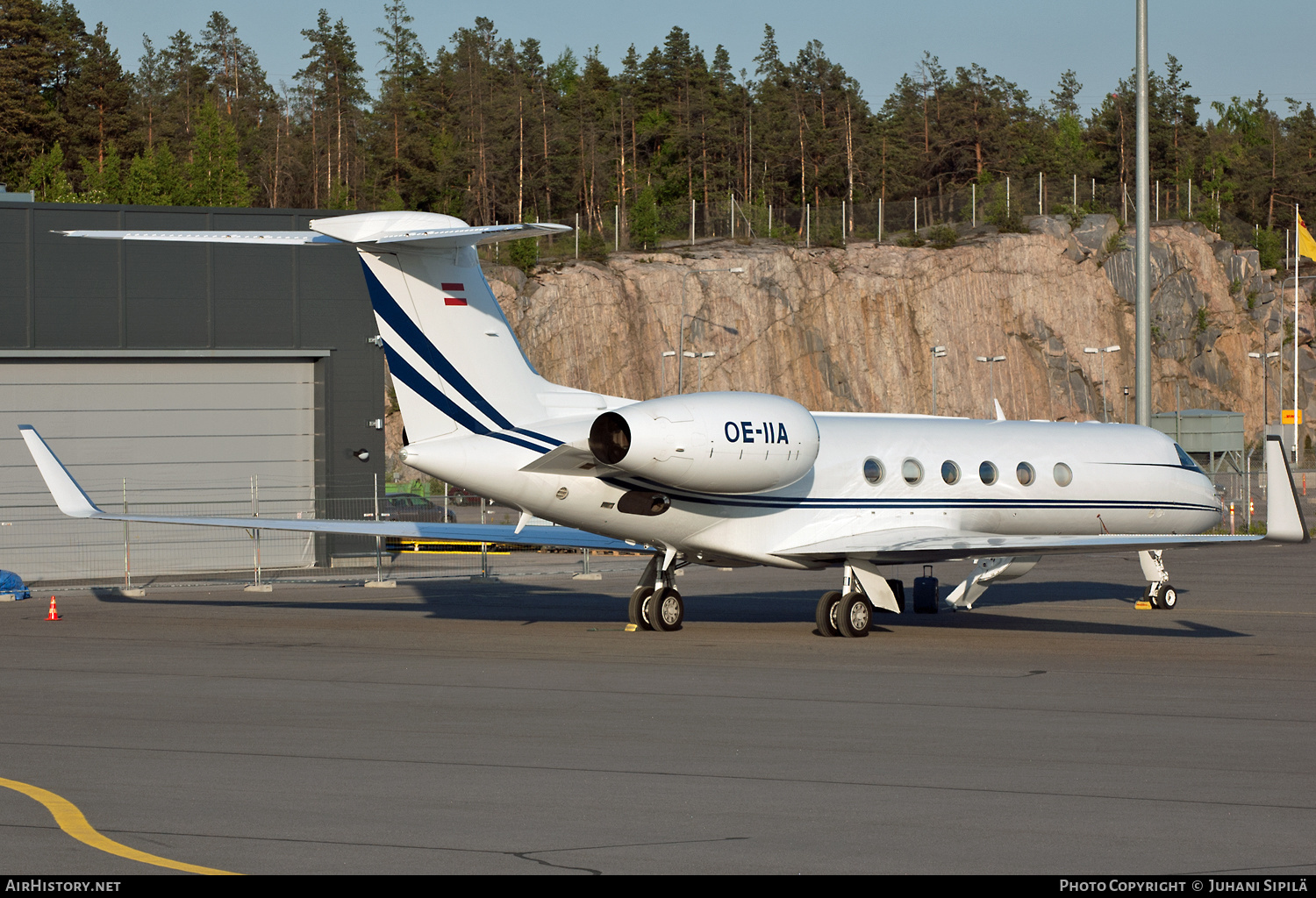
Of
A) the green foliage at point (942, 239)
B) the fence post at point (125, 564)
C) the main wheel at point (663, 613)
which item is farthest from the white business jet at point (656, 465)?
the green foliage at point (942, 239)

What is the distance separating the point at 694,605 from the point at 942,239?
74313 millimetres

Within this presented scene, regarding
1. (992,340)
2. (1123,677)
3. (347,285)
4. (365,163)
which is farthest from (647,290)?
(1123,677)

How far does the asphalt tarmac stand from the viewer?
300 inches

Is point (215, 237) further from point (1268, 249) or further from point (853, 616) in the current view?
point (1268, 249)

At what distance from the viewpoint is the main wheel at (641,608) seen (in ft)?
65.0

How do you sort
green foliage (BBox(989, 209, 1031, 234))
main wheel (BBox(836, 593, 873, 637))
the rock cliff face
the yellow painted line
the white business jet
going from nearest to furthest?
the yellow painted line
the white business jet
main wheel (BBox(836, 593, 873, 637))
the rock cliff face
green foliage (BBox(989, 209, 1031, 234))

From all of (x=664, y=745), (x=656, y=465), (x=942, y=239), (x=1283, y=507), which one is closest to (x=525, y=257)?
(x=942, y=239)

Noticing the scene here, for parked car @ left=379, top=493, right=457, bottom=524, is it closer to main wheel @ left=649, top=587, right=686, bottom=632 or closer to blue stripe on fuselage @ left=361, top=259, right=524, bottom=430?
main wheel @ left=649, top=587, right=686, bottom=632

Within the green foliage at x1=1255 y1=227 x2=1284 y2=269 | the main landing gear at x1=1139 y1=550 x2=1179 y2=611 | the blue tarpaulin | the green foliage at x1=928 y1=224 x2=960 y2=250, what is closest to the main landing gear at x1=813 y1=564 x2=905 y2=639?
the main landing gear at x1=1139 y1=550 x2=1179 y2=611

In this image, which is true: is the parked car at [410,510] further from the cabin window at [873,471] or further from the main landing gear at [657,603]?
the cabin window at [873,471]

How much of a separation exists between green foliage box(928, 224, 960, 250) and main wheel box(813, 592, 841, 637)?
7851 centimetres

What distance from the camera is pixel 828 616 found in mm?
19297

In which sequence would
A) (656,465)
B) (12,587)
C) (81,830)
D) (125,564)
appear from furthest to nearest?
(125,564)
(12,587)
(656,465)
(81,830)

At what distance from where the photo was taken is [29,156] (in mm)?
94438
